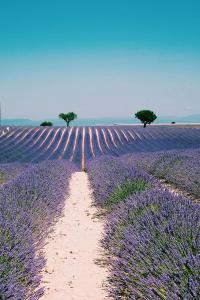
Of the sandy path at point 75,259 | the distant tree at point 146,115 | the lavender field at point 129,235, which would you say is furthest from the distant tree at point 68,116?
the sandy path at point 75,259

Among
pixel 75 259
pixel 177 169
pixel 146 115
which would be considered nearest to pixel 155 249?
pixel 75 259

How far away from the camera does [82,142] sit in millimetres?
22297

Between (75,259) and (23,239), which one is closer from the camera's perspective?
(23,239)

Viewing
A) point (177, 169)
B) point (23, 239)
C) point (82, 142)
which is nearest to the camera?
point (23, 239)

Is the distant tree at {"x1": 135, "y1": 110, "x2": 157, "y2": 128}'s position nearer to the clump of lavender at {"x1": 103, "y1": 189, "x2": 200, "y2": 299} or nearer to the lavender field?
the lavender field

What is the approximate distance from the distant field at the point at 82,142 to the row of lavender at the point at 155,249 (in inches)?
471

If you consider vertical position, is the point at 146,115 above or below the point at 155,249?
above

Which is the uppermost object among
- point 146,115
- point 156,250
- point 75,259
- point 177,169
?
point 146,115

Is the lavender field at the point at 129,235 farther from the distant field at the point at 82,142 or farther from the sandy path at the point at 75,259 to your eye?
the distant field at the point at 82,142

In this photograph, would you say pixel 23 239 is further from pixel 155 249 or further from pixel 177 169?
pixel 177 169

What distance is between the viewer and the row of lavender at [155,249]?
2.38m

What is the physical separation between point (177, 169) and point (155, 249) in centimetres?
643

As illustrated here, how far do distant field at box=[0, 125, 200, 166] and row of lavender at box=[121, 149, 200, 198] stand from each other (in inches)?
201

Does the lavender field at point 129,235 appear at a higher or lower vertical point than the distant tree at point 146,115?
lower
